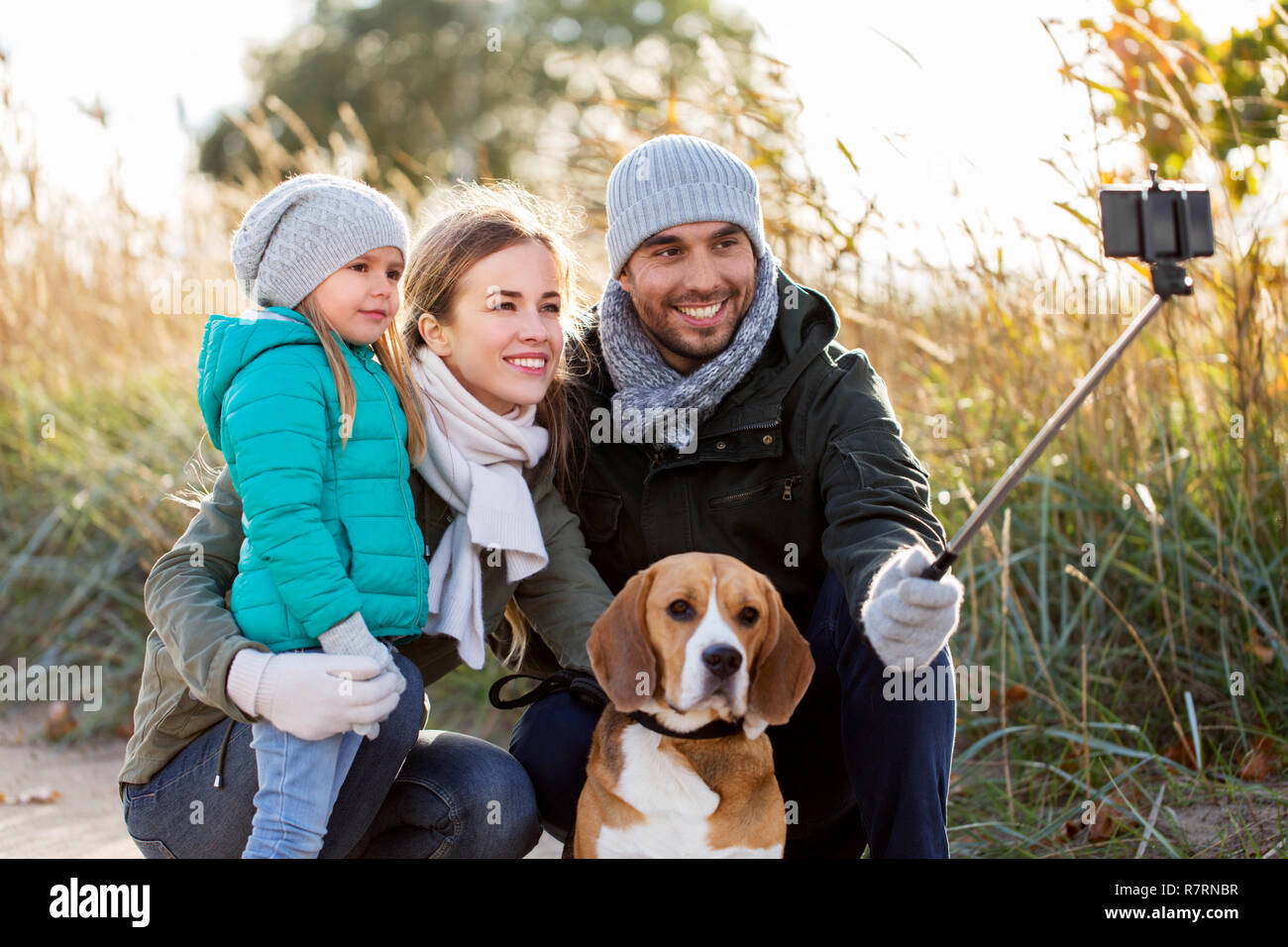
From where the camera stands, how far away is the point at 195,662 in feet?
8.37

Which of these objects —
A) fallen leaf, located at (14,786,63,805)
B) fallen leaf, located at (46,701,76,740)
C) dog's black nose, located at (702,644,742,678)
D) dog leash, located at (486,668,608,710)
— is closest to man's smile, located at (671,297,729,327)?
dog leash, located at (486,668,608,710)

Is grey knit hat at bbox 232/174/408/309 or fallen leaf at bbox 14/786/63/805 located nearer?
grey knit hat at bbox 232/174/408/309

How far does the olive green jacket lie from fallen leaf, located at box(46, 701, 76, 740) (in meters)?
2.84

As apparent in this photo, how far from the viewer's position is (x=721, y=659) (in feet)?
7.97

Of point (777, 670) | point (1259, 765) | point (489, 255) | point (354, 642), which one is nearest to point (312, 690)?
point (354, 642)

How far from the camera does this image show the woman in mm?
2691

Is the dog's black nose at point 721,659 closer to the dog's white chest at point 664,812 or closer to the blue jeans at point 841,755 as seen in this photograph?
the dog's white chest at point 664,812

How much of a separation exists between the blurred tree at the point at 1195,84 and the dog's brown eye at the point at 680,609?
265 centimetres

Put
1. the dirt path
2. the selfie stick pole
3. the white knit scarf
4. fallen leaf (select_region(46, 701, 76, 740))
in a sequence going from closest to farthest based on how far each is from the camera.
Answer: the selfie stick pole → the white knit scarf → the dirt path → fallen leaf (select_region(46, 701, 76, 740))

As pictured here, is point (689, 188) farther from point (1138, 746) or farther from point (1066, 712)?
point (1138, 746)

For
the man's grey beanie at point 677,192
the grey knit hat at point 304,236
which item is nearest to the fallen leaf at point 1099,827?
the man's grey beanie at point 677,192

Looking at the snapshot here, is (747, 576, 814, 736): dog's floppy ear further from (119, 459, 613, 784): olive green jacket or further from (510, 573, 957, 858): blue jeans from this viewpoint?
(119, 459, 613, 784): olive green jacket
